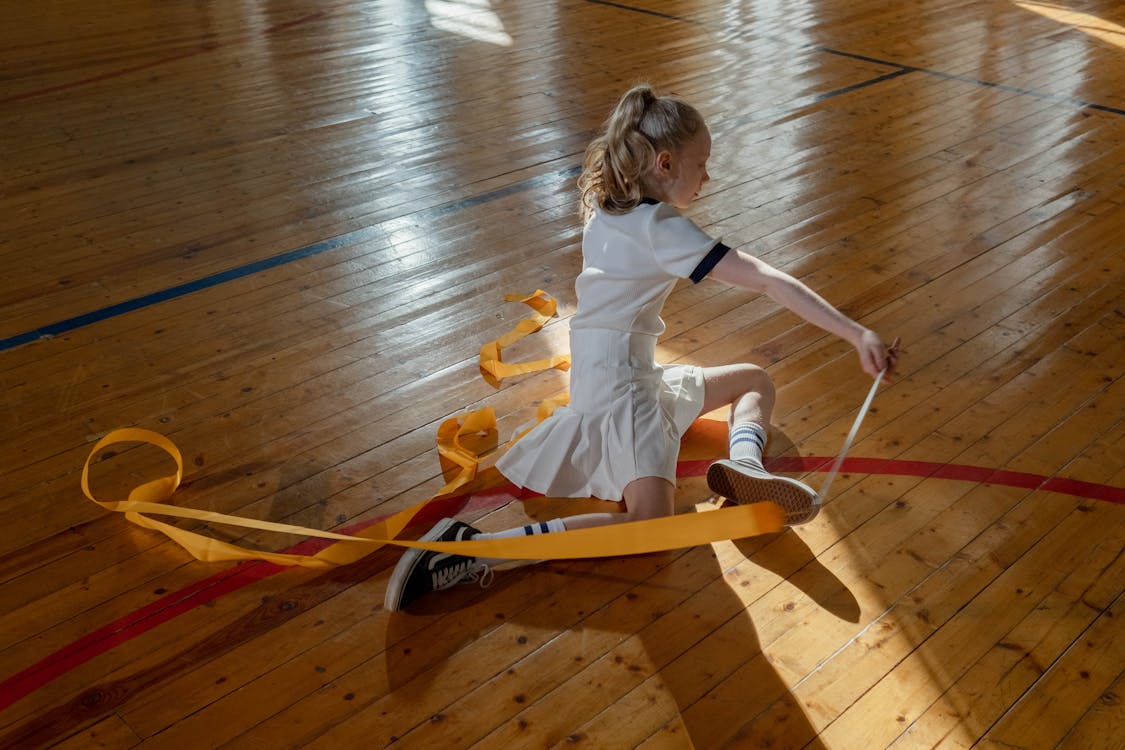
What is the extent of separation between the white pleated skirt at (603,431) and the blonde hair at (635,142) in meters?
0.28

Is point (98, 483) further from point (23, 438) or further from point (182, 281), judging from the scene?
point (182, 281)

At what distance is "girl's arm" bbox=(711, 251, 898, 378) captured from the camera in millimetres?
1779

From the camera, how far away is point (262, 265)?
10.3 feet

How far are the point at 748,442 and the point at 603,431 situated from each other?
1.02ft

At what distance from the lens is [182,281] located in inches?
120

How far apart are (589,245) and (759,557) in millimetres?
693

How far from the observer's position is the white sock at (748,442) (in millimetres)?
2141

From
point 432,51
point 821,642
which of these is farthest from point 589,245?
point 432,51

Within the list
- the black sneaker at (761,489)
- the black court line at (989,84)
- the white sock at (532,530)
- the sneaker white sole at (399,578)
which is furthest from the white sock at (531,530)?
the black court line at (989,84)

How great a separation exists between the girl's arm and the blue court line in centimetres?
167

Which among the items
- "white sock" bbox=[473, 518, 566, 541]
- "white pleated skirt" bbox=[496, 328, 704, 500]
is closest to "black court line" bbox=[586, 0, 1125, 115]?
"white pleated skirt" bbox=[496, 328, 704, 500]

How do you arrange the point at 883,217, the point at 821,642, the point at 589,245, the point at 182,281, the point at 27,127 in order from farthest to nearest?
the point at 27,127 → the point at 883,217 → the point at 182,281 → the point at 589,245 → the point at 821,642

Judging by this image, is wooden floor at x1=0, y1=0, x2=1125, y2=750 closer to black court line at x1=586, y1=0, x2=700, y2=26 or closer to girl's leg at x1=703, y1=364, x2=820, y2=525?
girl's leg at x1=703, y1=364, x2=820, y2=525

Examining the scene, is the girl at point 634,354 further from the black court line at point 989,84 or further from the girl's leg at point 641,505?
the black court line at point 989,84
